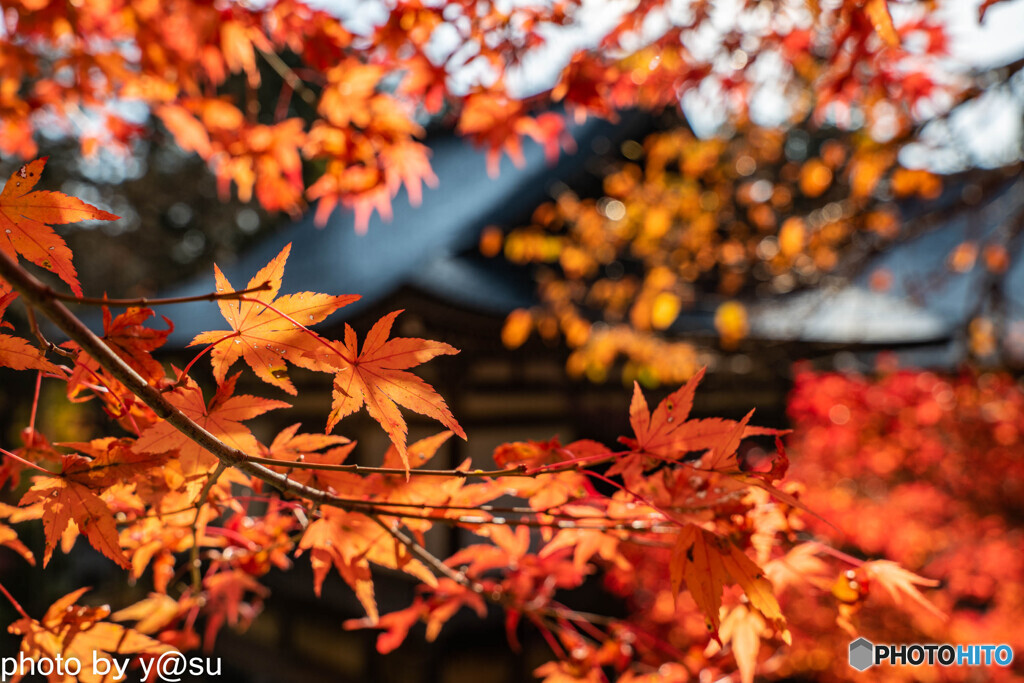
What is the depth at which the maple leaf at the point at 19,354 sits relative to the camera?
498 mm

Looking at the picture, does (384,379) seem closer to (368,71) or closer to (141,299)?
(141,299)

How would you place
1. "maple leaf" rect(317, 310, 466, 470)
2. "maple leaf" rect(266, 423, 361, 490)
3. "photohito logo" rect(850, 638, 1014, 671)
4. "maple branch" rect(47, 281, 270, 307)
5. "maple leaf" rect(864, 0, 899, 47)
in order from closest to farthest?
1. "maple branch" rect(47, 281, 270, 307)
2. "maple leaf" rect(317, 310, 466, 470)
3. "maple leaf" rect(266, 423, 361, 490)
4. "maple leaf" rect(864, 0, 899, 47)
5. "photohito logo" rect(850, 638, 1014, 671)

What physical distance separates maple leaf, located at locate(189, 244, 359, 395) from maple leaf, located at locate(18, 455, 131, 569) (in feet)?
0.48

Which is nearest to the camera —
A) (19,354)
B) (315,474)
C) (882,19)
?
(19,354)

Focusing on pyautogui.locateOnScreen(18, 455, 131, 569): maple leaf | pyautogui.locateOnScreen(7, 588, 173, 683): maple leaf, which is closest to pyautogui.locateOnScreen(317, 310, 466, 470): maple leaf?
pyautogui.locateOnScreen(18, 455, 131, 569): maple leaf

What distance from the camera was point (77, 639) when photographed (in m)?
0.64

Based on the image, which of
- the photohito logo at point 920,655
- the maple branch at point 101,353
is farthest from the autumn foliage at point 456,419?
the photohito logo at point 920,655

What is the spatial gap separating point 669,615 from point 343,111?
278 cm

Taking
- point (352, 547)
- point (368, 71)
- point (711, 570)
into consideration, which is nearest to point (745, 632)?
point (711, 570)

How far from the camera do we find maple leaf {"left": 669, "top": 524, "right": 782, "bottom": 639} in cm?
56

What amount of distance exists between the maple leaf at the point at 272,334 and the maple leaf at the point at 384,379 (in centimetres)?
2

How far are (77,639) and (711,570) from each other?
62 centimetres

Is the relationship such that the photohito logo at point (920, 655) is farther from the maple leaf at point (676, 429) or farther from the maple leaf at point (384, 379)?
the maple leaf at point (384, 379)

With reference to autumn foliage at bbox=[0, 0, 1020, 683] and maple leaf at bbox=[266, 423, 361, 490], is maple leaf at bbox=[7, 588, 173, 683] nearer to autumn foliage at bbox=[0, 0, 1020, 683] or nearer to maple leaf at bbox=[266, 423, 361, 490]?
autumn foliage at bbox=[0, 0, 1020, 683]
